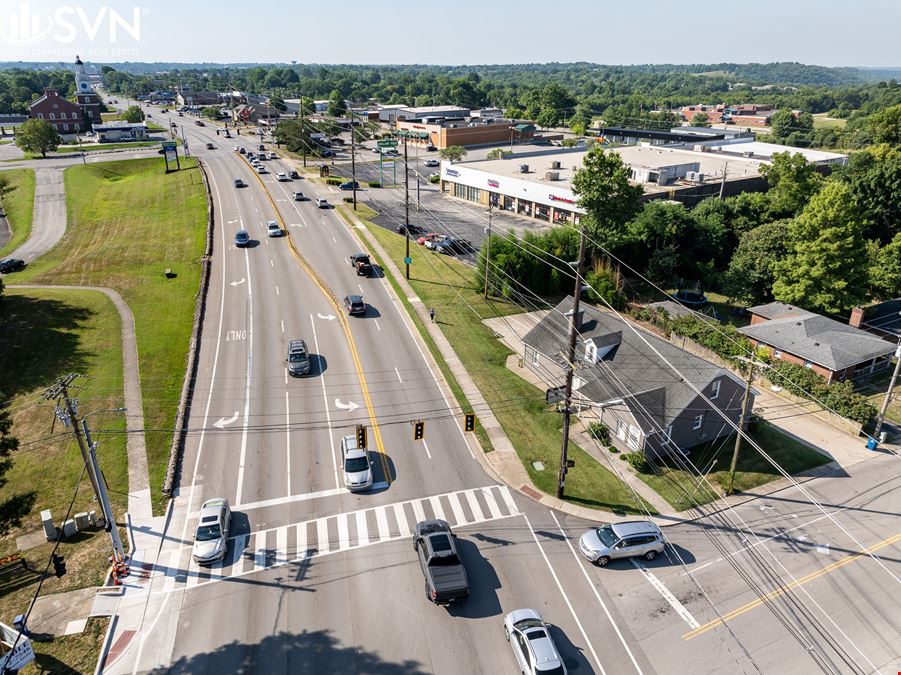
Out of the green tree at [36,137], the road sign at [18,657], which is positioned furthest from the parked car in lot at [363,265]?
the green tree at [36,137]

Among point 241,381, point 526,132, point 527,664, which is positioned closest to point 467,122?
point 526,132

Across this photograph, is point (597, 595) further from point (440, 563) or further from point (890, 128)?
point (890, 128)

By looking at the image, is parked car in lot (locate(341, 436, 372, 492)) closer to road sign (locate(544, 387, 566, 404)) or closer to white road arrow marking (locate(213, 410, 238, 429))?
white road arrow marking (locate(213, 410, 238, 429))

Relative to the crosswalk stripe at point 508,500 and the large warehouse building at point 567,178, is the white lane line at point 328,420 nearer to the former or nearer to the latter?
the crosswalk stripe at point 508,500

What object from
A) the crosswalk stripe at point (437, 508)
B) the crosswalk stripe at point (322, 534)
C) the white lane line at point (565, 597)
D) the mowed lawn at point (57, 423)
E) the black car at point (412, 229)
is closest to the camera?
the white lane line at point (565, 597)

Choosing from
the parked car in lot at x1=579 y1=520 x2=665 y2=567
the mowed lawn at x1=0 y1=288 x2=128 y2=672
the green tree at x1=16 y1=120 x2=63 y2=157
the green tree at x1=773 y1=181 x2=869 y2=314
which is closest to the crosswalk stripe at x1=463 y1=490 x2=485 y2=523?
the parked car in lot at x1=579 y1=520 x2=665 y2=567

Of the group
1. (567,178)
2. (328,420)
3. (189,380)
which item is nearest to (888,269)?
(567,178)
